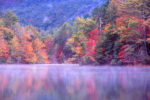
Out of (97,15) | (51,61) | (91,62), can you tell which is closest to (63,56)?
(51,61)

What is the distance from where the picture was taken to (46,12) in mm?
115438

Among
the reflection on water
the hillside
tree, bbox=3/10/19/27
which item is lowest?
the reflection on water

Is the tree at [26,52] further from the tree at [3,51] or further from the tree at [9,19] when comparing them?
the tree at [9,19]

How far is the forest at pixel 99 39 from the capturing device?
669 inches

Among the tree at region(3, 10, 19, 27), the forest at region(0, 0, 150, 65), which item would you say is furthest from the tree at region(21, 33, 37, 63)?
the tree at region(3, 10, 19, 27)

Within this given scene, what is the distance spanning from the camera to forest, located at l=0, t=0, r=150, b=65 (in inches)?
669

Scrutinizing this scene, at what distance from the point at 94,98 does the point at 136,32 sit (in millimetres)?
14864

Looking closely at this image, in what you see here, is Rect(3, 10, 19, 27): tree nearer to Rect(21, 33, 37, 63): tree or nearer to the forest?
the forest

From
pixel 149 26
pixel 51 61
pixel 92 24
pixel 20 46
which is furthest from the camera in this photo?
pixel 51 61

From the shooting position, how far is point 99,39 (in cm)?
2147

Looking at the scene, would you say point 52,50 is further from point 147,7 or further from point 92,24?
point 147,7

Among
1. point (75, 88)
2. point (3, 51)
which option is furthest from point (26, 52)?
point (75, 88)

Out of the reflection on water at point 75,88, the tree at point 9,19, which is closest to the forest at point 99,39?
the tree at point 9,19

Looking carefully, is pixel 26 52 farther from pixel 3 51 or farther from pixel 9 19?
pixel 9 19
